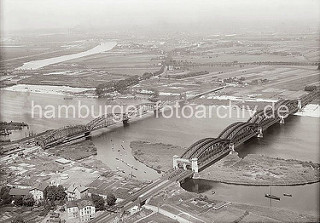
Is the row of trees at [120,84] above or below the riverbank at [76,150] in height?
above

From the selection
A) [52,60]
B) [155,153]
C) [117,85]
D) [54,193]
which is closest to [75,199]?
[54,193]

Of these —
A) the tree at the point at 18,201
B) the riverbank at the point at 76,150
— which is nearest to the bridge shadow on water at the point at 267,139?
the riverbank at the point at 76,150

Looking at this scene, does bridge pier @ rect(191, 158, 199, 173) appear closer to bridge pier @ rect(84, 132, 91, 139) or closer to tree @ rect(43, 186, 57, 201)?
tree @ rect(43, 186, 57, 201)

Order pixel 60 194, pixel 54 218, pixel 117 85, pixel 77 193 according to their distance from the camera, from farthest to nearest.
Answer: pixel 117 85
pixel 77 193
pixel 60 194
pixel 54 218

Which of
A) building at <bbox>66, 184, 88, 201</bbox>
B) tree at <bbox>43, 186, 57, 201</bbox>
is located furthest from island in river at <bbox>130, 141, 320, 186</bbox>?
tree at <bbox>43, 186, 57, 201</bbox>

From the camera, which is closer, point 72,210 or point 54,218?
point 54,218

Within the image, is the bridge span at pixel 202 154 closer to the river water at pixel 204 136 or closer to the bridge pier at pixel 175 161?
the bridge pier at pixel 175 161

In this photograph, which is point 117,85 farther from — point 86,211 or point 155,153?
point 86,211
